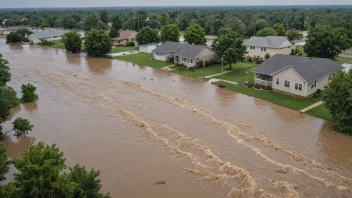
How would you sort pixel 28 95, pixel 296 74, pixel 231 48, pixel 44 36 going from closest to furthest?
pixel 296 74 < pixel 28 95 < pixel 231 48 < pixel 44 36

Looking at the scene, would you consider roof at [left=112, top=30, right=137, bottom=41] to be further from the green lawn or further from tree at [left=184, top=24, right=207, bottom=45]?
the green lawn

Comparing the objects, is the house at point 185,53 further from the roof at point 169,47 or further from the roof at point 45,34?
the roof at point 45,34

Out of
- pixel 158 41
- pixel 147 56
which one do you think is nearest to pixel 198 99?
pixel 147 56

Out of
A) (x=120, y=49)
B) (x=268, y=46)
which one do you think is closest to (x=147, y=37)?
(x=120, y=49)

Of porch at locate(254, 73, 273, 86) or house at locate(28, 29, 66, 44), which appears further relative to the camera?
house at locate(28, 29, 66, 44)

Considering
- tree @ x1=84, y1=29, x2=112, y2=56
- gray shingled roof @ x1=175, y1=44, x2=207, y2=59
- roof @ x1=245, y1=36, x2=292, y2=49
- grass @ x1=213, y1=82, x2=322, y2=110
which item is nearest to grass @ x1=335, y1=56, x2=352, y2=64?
roof @ x1=245, y1=36, x2=292, y2=49

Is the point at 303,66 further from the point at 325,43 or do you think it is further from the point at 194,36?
the point at 194,36
